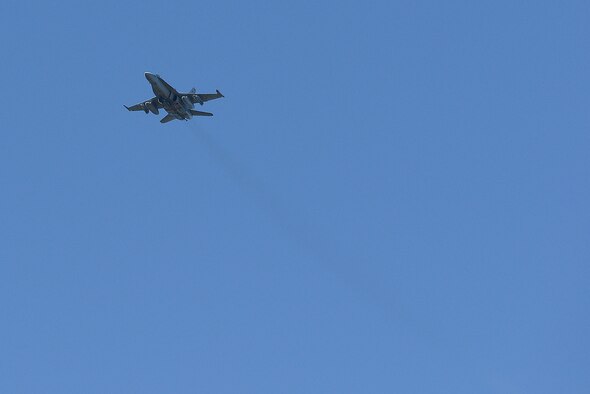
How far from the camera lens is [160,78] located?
150750 mm

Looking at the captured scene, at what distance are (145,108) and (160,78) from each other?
6045mm

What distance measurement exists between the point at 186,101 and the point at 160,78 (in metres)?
3.88

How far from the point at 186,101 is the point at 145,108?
5781 millimetres

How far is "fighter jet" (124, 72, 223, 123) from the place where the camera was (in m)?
151

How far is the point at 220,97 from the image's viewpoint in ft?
495

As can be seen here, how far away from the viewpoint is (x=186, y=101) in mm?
152375

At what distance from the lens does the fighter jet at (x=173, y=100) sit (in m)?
151

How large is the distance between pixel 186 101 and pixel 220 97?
4036mm

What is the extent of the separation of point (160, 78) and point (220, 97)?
6685mm

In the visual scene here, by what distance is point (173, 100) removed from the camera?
499 ft

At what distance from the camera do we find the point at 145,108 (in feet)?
511
